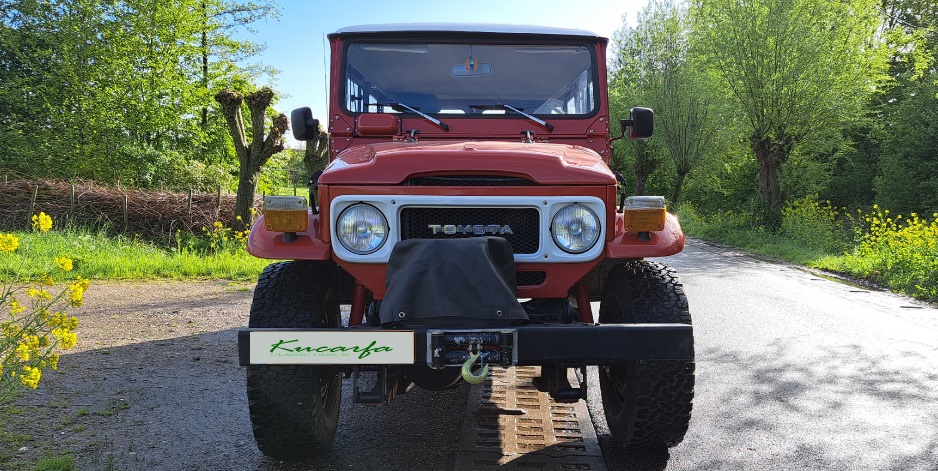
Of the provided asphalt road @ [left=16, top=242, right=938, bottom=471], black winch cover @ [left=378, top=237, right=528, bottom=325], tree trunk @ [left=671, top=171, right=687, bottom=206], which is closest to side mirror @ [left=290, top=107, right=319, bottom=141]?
asphalt road @ [left=16, top=242, right=938, bottom=471]

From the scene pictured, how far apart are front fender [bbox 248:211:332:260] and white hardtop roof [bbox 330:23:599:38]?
150cm

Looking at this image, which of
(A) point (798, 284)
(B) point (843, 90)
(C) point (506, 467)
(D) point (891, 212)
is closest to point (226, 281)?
(C) point (506, 467)

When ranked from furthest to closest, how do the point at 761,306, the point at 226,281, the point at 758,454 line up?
the point at 226,281, the point at 761,306, the point at 758,454

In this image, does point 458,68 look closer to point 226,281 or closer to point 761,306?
point 761,306

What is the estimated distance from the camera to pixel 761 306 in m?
8.05

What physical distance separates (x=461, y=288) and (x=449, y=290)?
0.15 feet

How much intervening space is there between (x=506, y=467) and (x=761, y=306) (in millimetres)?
5874

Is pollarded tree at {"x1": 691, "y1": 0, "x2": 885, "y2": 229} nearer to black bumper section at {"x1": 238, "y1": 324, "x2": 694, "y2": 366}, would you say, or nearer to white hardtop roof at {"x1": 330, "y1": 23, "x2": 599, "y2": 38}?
white hardtop roof at {"x1": 330, "y1": 23, "x2": 599, "y2": 38}

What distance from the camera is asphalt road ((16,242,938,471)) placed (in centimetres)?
333

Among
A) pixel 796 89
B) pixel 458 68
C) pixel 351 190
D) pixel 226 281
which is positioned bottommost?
pixel 226 281

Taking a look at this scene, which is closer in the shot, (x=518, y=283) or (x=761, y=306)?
(x=518, y=283)

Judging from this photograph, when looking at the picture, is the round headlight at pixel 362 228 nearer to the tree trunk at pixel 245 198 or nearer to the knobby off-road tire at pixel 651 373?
the knobby off-road tire at pixel 651 373

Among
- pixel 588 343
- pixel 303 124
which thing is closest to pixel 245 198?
pixel 303 124

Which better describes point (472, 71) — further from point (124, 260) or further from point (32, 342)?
point (124, 260)
